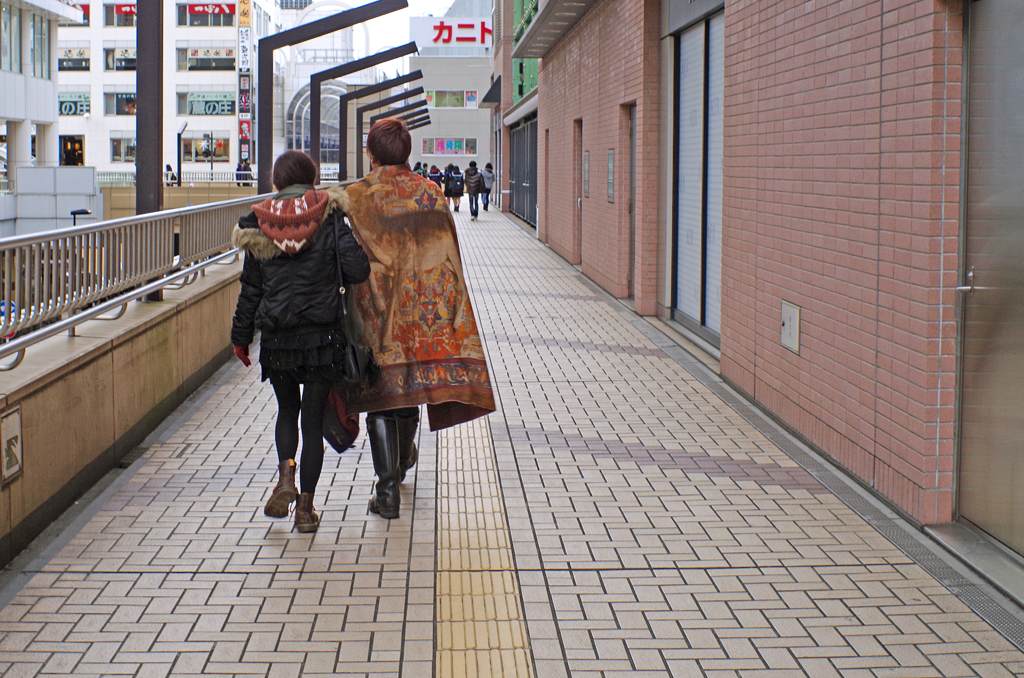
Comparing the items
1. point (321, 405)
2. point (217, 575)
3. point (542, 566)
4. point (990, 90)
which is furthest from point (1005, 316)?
point (217, 575)

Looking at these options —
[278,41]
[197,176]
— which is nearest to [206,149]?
[197,176]

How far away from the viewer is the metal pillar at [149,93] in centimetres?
822

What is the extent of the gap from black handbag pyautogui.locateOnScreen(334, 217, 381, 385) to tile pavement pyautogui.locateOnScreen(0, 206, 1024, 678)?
2.28ft

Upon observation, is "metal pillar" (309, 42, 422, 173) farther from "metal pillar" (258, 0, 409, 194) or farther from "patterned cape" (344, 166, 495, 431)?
"patterned cape" (344, 166, 495, 431)

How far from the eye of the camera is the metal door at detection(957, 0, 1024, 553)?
441 centimetres

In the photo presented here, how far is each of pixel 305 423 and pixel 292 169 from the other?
1085 millimetres

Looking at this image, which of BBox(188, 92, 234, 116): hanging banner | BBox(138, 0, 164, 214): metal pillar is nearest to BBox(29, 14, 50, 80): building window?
BBox(188, 92, 234, 116): hanging banner

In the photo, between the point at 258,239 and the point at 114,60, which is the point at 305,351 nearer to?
the point at 258,239

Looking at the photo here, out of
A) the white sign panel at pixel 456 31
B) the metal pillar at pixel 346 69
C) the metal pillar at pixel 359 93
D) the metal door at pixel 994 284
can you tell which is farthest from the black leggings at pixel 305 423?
the white sign panel at pixel 456 31

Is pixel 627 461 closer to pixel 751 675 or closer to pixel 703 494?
pixel 703 494

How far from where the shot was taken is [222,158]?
73750 mm

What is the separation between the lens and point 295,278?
4.69 m

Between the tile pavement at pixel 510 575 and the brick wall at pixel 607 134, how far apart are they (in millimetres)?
5705

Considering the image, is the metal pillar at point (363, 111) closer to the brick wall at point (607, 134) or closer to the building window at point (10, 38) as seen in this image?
the brick wall at point (607, 134)
